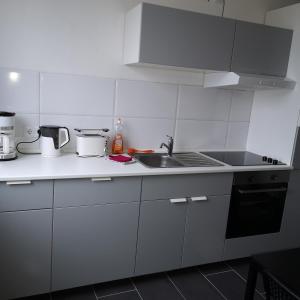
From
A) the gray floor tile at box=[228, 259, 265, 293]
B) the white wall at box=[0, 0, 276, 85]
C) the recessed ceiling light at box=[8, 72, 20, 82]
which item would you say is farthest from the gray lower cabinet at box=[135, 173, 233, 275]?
the recessed ceiling light at box=[8, 72, 20, 82]

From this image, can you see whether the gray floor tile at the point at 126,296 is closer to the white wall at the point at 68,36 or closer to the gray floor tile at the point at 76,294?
the gray floor tile at the point at 76,294

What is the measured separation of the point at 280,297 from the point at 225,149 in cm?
180

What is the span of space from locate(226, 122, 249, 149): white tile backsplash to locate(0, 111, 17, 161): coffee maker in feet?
6.13

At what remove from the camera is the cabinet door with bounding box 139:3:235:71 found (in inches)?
81.7

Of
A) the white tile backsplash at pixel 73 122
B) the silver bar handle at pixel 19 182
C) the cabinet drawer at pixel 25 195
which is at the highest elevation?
the white tile backsplash at pixel 73 122

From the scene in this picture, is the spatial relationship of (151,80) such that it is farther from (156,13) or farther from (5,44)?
Answer: (5,44)

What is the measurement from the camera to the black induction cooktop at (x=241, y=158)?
8.11ft

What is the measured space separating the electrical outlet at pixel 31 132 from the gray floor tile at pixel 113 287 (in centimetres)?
115

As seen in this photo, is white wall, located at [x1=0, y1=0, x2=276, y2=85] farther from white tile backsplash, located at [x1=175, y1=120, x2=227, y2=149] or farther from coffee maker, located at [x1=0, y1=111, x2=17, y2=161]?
white tile backsplash, located at [x1=175, y1=120, x2=227, y2=149]

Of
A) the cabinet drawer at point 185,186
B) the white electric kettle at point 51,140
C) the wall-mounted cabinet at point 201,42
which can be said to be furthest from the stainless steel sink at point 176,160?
the wall-mounted cabinet at point 201,42

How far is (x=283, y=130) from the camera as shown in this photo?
2566mm

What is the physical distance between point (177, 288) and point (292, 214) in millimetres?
1190

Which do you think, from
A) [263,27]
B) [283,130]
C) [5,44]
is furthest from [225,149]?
[5,44]

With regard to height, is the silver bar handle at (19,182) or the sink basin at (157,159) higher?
the sink basin at (157,159)
